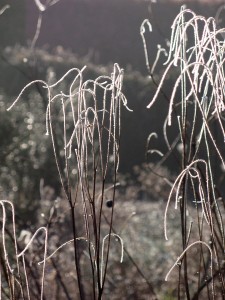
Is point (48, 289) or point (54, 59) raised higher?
point (54, 59)

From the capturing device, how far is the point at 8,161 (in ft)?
21.1

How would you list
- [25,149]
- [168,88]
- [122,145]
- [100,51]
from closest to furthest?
[25,149], [122,145], [168,88], [100,51]

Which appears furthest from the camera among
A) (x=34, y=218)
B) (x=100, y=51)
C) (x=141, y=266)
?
(x=100, y=51)

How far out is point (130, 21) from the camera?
2216cm

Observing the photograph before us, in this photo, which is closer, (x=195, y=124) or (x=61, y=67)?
(x=195, y=124)

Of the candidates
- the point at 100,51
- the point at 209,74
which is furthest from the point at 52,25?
the point at 209,74

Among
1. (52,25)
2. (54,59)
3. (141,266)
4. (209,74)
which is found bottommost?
(141,266)

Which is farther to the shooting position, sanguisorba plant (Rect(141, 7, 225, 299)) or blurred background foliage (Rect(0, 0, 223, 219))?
blurred background foliage (Rect(0, 0, 223, 219))

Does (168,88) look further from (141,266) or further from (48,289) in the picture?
(48,289)

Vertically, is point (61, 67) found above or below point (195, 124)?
above

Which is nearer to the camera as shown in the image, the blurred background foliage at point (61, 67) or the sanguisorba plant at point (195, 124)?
the sanguisorba plant at point (195, 124)

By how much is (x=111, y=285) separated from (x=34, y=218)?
1978 millimetres

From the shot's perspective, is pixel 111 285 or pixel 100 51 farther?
pixel 100 51

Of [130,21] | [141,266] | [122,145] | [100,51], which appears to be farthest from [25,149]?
[130,21]
